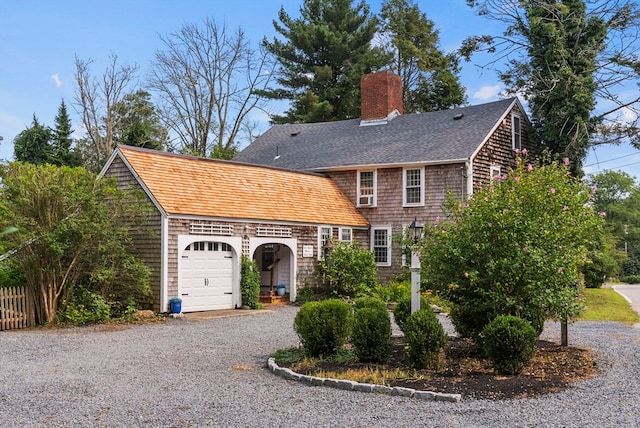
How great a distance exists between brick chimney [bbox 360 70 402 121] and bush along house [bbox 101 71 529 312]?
5 centimetres

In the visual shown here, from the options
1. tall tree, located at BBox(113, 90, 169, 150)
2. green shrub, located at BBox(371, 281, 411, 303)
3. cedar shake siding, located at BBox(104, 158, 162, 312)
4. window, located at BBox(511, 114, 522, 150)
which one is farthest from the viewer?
tall tree, located at BBox(113, 90, 169, 150)

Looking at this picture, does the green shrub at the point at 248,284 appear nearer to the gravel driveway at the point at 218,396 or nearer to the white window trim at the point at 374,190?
the gravel driveway at the point at 218,396

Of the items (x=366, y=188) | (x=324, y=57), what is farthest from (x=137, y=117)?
(x=366, y=188)

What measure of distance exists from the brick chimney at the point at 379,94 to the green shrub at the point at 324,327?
19.0m

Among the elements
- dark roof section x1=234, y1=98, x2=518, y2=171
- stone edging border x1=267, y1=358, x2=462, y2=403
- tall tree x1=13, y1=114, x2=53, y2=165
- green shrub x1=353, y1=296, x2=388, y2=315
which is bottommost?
stone edging border x1=267, y1=358, x2=462, y2=403

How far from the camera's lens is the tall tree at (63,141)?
36.3m

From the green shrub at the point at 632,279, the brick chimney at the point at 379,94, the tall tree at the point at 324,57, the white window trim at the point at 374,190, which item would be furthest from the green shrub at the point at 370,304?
the green shrub at the point at 632,279

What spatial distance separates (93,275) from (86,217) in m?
1.42

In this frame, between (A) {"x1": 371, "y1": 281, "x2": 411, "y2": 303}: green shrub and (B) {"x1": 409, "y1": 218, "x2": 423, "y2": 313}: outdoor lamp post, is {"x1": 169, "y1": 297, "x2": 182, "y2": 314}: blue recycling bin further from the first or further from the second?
(B) {"x1": 409, "y1": 218, "x2": 423, "y2": 313}: outdoor lamp post

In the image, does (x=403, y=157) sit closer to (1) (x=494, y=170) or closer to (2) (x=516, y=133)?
(1) (x=494, y=170)

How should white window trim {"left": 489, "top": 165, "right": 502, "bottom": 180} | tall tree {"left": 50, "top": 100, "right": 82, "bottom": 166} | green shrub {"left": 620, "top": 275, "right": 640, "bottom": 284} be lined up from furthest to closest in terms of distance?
green shrub {"left": 620, "top": 275, "right": 640, "bottom": 284} → tall tree {"left": 50, "top": 100, "right": 82, "bottom": 166} → white window trim {"left": 489, "top": 165, "right": 502, "bottom": 180}

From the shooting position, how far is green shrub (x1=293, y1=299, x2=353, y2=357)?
9852 mm

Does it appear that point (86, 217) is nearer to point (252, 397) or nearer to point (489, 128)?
point (252, 397)

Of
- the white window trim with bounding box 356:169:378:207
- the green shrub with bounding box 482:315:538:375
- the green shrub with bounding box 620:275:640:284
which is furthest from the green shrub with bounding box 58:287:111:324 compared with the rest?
the green shrub with bounding box 620:275:640:284
